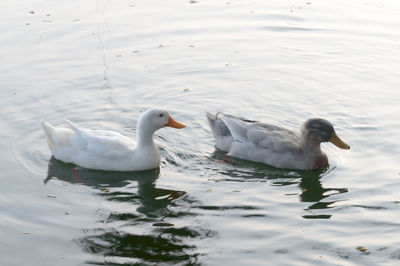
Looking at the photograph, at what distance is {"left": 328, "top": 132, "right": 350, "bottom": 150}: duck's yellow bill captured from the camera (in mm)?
9461

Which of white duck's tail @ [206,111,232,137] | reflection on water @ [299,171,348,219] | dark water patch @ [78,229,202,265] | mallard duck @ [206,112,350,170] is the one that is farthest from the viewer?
white duck's tail @ [206,111,232,137]

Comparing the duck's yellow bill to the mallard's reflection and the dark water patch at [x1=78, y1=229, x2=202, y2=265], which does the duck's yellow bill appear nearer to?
the mallard's reflection

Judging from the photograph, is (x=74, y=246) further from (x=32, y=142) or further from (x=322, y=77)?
(x=322, y=77)

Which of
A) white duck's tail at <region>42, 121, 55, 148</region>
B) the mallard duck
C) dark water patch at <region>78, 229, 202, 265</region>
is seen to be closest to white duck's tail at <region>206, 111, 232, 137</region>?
the mallard duck

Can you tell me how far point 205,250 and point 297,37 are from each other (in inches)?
303

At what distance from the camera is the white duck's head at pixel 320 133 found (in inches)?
372

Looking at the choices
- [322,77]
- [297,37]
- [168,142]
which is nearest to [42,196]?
[168,142]

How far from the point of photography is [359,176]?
29.1 ft

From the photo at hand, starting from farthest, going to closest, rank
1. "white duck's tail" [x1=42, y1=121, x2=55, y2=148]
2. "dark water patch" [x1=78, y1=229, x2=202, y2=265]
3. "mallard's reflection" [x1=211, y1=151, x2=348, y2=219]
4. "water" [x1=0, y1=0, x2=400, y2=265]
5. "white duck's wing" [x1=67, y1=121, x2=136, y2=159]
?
"white duck's tail" [x1=42, y1=121, x2=55, y2=148], "white duck's wing" [x1=67, y1=121, x2=136, y2=159], "mallard's reflection" [x1=211, y1=151, x2=348, y2=219], "water" [x1=0, y1=0, x2=400, y2=265], "dark water patch" [x1=78, y1=229, x2=202, y2=265]

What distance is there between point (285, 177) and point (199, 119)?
2.15m

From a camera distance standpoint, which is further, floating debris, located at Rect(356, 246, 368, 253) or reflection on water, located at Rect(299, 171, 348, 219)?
reflection on water, located at Rect(299, 171, 348, 219)

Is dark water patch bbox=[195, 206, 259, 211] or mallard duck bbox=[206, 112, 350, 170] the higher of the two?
mallard duck bbox=[206, 112, 350, 170]

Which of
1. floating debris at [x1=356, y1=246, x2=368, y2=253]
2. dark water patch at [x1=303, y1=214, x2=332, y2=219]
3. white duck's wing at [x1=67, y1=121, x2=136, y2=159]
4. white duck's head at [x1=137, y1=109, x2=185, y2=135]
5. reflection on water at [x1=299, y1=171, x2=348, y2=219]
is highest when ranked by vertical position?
white duck's head at [x1=137, y1=109, x2=185, y2=135]

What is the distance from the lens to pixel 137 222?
7.72 metres
